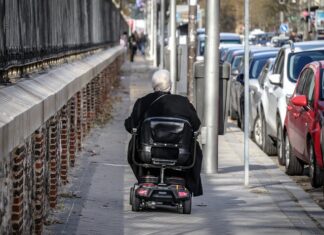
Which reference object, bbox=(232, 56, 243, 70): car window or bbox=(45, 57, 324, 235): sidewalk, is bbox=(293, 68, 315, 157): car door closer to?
bbox=(45, 57, 324, 235): sidewalk

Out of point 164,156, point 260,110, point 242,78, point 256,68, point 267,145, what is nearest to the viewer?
point 164,156

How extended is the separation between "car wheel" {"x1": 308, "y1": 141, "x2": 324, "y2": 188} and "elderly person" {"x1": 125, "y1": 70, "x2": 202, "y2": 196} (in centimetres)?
269

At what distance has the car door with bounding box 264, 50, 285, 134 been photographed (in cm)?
1822

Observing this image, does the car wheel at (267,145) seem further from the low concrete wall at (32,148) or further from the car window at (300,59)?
the low concrete wall at (32,148)

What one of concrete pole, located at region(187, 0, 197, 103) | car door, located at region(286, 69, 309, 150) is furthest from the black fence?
concrete pole, located at region(187, 0, 197, 103)

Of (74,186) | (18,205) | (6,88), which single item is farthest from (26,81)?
(74,186)

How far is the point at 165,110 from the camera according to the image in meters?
11.5

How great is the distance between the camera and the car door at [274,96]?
59.8 ft

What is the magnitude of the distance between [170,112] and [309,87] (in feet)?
13.9

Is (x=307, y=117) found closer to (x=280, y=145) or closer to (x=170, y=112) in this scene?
(x=280, y=145)

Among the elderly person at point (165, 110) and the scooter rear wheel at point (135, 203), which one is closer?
the elderly person at point (165, 110)

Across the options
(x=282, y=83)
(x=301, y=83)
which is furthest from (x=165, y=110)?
(x=282, y=83)

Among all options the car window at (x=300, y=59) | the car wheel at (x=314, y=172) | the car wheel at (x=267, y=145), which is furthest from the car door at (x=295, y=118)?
the car wheel at (x=267, y=145)

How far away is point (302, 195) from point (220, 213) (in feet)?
6.37
